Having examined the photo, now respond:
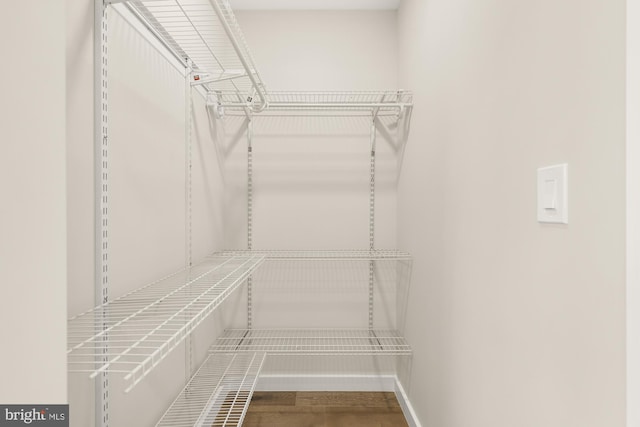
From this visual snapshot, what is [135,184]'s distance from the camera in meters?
1.20

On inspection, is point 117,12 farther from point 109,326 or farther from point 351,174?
point 351,174

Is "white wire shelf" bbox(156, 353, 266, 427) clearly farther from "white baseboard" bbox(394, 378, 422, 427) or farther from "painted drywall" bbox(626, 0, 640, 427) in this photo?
"painted drywall" bbox(626, 0, 640, 427)

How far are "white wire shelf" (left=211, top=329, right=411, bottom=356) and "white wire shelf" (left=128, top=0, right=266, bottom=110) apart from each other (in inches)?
48.4

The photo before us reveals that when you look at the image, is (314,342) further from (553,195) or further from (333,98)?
(553,195)

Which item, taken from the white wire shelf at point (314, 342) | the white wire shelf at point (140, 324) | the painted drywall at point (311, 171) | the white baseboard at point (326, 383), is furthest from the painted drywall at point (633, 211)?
the white baseboard at point (326, 383)

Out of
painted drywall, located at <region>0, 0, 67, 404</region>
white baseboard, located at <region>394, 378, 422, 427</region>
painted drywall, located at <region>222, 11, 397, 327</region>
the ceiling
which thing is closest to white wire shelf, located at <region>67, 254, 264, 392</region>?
painted drywall, located at <region>0, 0, 67, 404</region>

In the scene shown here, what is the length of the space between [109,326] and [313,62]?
75.1 inches

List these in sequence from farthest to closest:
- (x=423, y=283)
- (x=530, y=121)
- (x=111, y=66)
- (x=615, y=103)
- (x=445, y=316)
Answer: (x=423, y=283), (x=445, y=316), (x=111, y=66), (x=530, y=121), (x=615, y=103)

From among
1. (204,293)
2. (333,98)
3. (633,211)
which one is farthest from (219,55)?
(633,211)

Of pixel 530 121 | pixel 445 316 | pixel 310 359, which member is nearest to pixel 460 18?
pixel 530 121

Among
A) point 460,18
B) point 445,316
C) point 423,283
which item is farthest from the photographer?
point 423,283

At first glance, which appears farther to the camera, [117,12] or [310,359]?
[310,359]

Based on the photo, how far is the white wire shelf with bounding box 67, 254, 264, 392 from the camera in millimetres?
762

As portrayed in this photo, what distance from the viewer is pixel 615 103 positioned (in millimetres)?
583
